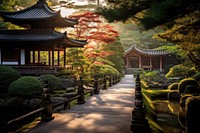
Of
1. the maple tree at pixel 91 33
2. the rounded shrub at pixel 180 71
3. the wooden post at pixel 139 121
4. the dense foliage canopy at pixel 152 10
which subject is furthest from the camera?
the rounded shrub at pixel 180 71

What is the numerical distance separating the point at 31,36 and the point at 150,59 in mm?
35335

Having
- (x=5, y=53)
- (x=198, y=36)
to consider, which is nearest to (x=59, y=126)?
(x=198, y=36)

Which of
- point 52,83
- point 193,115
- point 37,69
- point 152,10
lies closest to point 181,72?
point 37,69

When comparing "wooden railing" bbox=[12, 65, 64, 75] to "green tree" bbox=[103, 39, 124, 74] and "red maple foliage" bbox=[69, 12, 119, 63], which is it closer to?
"red maple foliage" bbox=[69, 12, 119, 63]

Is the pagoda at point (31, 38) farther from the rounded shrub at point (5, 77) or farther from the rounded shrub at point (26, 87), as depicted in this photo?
the rounded shrub at point (26, 87)

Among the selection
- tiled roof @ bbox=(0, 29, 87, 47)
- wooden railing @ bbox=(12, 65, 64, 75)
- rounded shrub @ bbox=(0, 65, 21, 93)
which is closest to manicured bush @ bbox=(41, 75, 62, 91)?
rounded shrub @ bbox=(0, 65, 21, 93)

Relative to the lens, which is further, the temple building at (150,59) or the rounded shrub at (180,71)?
→ the temple building at (150,59)

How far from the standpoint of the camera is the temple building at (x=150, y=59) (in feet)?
160

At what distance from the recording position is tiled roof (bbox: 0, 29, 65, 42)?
19.3 metres

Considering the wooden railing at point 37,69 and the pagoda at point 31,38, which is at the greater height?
the pagoda at point 31,38

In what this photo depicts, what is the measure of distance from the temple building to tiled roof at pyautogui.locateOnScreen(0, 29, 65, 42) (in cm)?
3097

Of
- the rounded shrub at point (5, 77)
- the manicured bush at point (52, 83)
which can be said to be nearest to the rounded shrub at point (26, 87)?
the rounded shrub at point (5, 77)

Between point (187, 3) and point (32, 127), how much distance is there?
18.8 ft

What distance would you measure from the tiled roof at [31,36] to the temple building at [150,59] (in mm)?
30970
